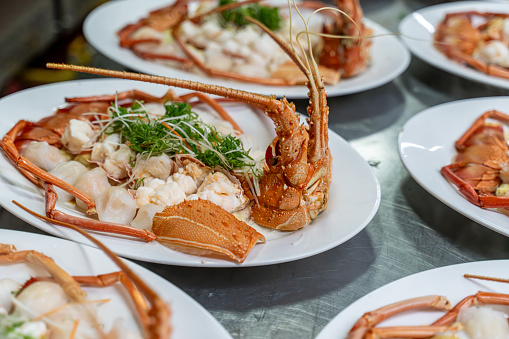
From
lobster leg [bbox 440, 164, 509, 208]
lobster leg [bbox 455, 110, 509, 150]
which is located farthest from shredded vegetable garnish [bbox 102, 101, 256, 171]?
lobster leg [bbox 455, 110, 509, 150]

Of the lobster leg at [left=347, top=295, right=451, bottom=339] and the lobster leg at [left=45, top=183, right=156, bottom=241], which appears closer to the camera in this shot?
the lobster leg at [left=347, top=295, right=451, bottom=339]

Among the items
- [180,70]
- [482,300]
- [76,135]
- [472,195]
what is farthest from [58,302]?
[180,70]

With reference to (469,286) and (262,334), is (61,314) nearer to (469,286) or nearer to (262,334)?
(262,334)

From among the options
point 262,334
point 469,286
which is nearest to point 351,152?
point 469,286

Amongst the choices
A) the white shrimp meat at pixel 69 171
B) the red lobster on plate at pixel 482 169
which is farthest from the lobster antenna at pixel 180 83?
the red lobster on plate at pixel 482 169

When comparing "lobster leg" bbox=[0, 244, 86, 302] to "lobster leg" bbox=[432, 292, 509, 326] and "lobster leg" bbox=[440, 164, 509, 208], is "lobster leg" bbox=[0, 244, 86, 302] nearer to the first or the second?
"lobster leg" bbox=[432, 292, 509, 326]

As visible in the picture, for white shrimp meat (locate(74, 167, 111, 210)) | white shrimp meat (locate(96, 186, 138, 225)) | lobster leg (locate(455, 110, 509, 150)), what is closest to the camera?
white shrimp meat (locate(96, 186, 138, 225))
